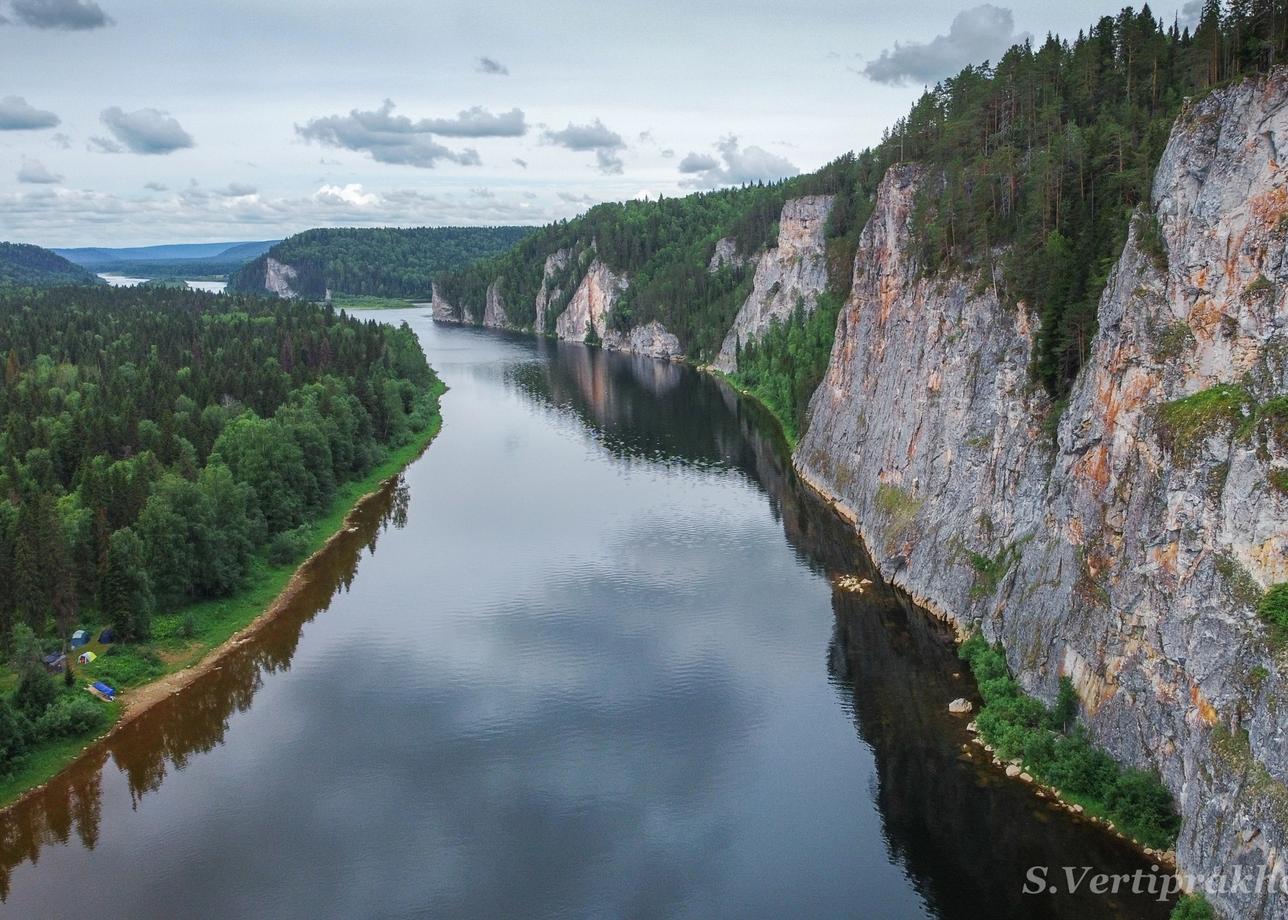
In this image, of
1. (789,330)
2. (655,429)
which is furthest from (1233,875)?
(789,330)

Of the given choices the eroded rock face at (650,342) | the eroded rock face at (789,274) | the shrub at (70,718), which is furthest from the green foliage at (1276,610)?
the eroded rock face at (650,342)

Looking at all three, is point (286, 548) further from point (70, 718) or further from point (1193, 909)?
point (1193, 909)

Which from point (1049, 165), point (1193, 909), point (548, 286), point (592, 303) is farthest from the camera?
point (548, 286)

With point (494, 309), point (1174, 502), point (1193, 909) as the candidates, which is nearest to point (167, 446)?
point (1174, 502)

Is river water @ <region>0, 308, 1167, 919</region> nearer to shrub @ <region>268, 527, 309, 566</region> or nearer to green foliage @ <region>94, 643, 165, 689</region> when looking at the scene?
green foliage @ <region>94, 643, 165, 689</region>

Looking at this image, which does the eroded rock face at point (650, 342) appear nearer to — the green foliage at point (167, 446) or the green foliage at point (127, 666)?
the green foliage at point (167, 446)

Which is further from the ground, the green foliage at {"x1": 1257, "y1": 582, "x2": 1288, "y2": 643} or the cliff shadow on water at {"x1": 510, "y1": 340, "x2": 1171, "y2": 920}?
the green foliage at {"x1": 1257, "y1": 582, "x2": 1288, "y2": 643}

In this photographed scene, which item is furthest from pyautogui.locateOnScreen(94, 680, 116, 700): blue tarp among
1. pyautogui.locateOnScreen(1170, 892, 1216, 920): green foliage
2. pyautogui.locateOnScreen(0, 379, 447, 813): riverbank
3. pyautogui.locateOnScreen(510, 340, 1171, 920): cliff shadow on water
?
pyautogui.locateOnScreen(1170, 892, 1216, 920): green foliage
